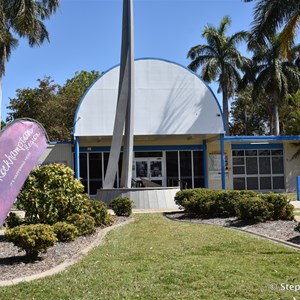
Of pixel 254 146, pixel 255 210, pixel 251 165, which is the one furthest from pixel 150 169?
pixel 255 210

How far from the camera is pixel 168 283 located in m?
5.69

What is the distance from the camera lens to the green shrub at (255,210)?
37.3ft

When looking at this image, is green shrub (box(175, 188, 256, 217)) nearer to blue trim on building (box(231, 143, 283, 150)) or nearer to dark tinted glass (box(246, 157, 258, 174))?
blue trim on building (box(231, 143, 283, 150))

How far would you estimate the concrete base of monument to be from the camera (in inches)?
669

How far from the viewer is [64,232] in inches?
358

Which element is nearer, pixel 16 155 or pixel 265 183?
pixel 16 155

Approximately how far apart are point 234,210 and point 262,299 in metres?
8.02

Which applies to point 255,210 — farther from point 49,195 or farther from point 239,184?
point 239,184

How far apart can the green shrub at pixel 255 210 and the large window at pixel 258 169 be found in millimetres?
18139

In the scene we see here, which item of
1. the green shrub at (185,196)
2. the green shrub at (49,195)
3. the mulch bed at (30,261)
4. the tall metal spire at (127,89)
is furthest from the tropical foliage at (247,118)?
the mulch bed at (30,261)

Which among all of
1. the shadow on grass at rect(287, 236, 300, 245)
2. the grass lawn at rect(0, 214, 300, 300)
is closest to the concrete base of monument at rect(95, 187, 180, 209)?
the grass lawn at rect(0, 214, 300, 300)

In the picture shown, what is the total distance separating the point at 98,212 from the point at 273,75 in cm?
3069

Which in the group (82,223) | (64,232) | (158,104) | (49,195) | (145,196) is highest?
(158,104)

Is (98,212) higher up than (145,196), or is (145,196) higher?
(145,196)
